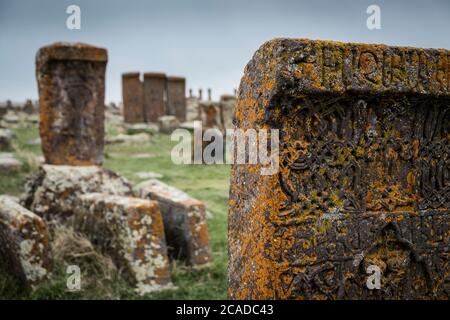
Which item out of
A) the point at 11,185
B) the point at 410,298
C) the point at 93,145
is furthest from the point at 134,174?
the point at 410,298

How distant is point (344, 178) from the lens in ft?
7.92

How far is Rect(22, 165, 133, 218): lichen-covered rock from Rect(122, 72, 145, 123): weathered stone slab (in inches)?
546

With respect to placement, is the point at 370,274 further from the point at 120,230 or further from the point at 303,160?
the point at 120,230

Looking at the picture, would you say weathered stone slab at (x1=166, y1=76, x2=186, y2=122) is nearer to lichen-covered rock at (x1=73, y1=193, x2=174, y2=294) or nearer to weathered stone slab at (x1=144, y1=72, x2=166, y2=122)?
weathered stone slab at (x1=144, y1=72, x2=166, y2=122)

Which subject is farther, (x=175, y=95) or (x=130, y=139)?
(x=175, y=95)

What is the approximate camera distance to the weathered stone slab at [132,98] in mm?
19391

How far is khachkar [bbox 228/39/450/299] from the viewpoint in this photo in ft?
7.37

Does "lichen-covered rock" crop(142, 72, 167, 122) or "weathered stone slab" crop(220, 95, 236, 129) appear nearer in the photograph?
"weathered stone slab" crop(220, 95, 236, 129)

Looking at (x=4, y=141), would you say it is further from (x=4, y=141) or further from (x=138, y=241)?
(x=138, y=241)

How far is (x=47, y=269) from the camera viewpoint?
14.0 ft

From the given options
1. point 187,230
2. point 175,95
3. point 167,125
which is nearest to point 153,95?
point 175,95

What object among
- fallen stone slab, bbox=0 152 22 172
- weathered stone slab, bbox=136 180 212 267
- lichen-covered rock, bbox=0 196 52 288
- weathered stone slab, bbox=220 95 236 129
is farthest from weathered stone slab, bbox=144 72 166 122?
lichen-covered rock, bbox=0 196 52 288

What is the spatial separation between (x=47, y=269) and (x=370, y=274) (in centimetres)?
286

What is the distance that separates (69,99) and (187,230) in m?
2.57
